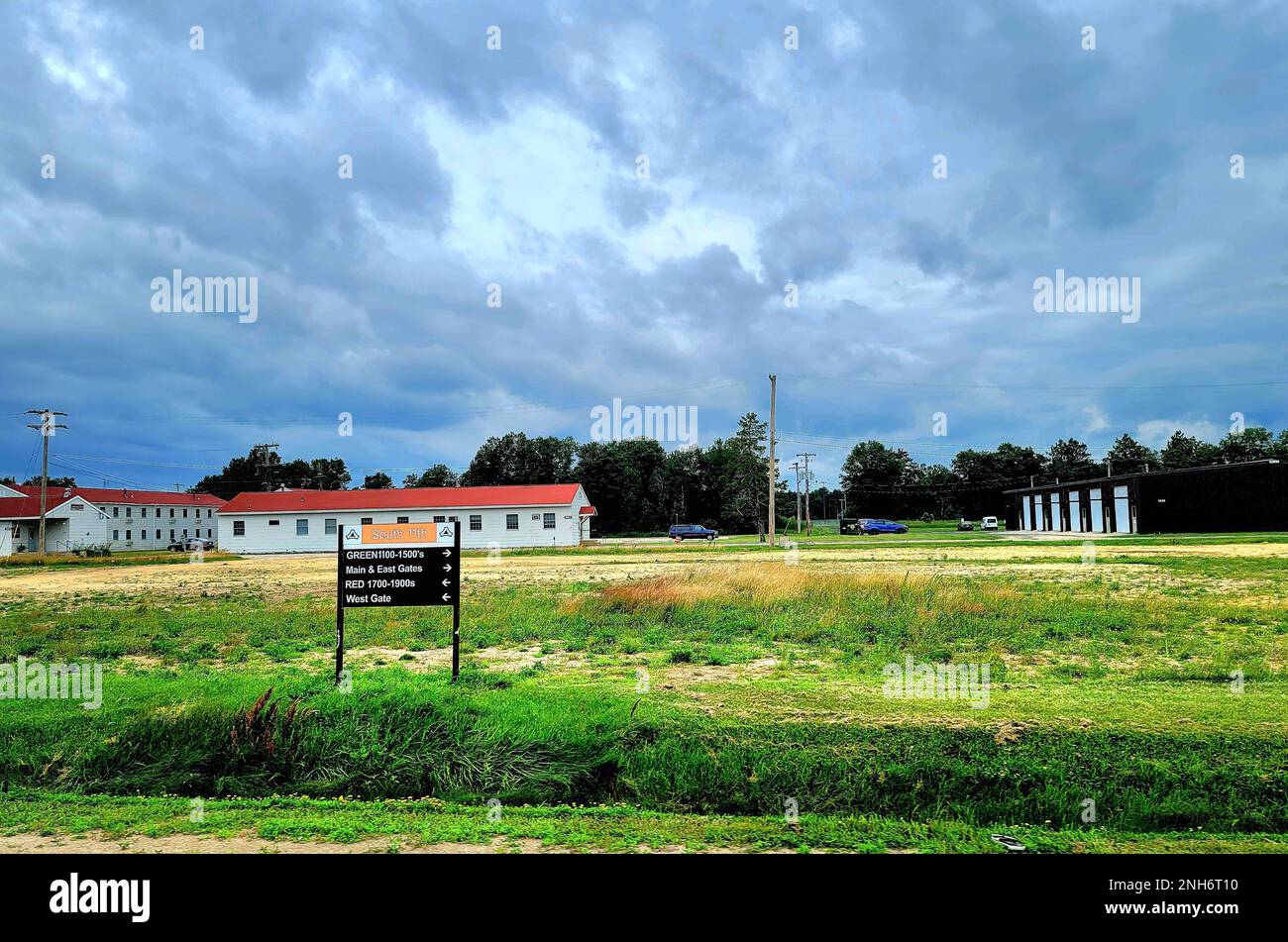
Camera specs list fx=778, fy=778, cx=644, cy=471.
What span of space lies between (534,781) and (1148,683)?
753 centimetres

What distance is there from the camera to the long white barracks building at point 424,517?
59.2 m

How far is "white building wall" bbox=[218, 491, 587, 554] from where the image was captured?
59125mm

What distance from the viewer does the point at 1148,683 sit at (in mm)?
9422

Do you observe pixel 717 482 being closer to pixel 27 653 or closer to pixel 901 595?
pixel 901 595

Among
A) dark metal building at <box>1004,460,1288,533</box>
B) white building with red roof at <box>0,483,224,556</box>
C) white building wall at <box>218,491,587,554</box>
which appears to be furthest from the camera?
white building with red roof at <box>0,483,224,556</box>

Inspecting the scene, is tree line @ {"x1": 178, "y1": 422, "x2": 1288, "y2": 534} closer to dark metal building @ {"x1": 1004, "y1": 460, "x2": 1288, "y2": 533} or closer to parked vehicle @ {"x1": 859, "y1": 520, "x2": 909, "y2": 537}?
parked vehicle @ {"x1": 859, "y1": 520, "x2": 909, "y2": 537}

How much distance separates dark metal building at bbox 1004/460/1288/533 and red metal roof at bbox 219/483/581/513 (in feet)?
133

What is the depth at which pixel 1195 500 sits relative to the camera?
173 ft

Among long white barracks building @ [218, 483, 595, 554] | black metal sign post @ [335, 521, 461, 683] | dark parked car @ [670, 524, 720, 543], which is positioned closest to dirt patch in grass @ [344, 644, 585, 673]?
black metal sign post @ [335, 521, 461, 683]

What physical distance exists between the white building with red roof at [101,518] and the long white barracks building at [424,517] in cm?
955

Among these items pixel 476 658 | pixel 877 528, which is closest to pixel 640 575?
pixel 476 658

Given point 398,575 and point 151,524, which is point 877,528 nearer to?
point 398,575
